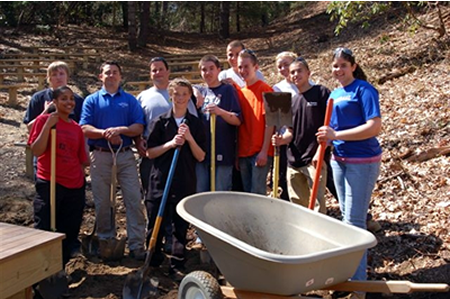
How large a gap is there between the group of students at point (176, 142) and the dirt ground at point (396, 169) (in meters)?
0.60

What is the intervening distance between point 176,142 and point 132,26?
57.0ft

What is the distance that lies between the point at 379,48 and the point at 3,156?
8.14 meters

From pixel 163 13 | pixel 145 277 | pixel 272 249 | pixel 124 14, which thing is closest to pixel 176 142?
pixel 145 277

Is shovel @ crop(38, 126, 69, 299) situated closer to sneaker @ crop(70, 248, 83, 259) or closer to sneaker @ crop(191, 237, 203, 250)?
sneaker @ crop(70, 248, 83, 259)

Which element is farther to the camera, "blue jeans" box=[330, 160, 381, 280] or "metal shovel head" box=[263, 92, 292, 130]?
"metal shovel head" box=[263, 92, 292, 130]

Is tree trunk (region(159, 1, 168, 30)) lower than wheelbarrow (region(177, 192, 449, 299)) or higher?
higher

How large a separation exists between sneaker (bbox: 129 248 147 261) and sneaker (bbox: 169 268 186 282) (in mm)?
449

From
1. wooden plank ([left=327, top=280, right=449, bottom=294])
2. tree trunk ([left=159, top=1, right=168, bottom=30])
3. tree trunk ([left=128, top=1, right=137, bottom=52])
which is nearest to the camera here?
wooden plank ([left=327, top=280, right=449, bottom=294])

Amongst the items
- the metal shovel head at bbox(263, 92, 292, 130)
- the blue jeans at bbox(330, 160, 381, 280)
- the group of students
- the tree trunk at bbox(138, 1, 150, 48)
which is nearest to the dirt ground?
the group of students

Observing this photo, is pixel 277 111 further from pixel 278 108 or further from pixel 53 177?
pixel 53 177

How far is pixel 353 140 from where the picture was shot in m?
3.86

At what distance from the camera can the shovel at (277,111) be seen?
14.4ft

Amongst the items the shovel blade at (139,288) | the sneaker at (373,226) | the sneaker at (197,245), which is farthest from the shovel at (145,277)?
the sneaker at (373,226)

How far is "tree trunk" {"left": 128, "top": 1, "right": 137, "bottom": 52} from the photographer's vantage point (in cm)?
2027
